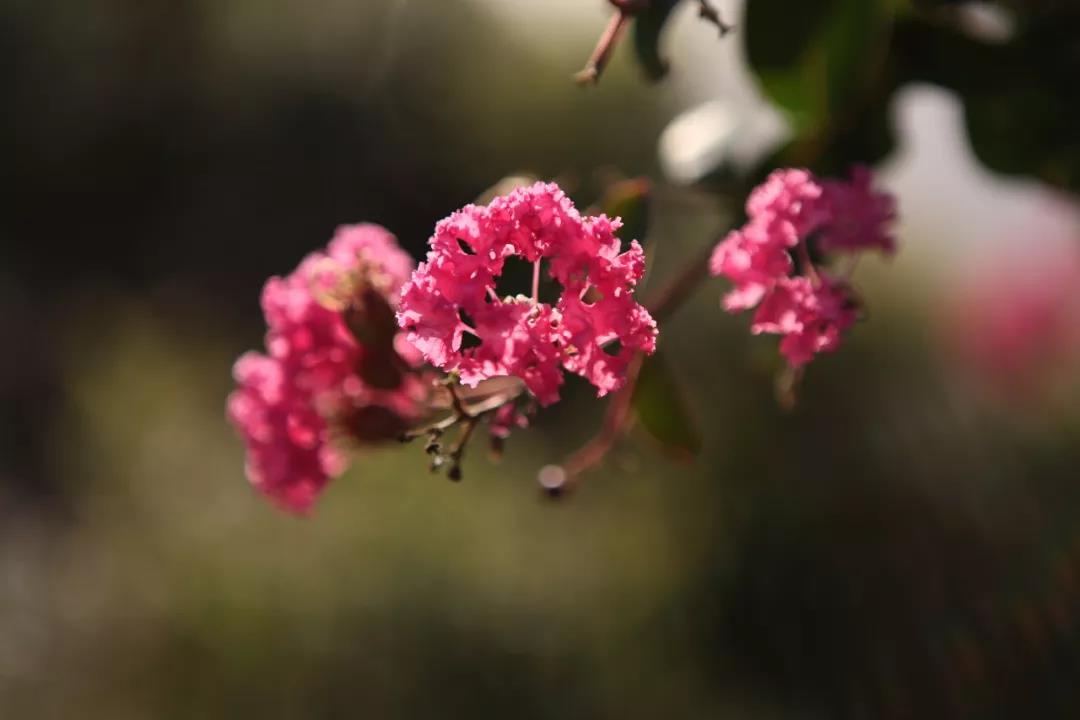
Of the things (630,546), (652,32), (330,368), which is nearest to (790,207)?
(652,32)

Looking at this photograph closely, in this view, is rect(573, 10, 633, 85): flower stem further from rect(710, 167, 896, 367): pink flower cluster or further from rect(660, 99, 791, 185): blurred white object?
rect(660, 99, 791, 185): blurred white object

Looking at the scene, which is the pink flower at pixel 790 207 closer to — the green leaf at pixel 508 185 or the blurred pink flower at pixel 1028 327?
the green leaf at pixel 508 185

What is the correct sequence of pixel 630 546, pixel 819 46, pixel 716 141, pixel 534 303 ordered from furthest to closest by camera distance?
pixel 630 546
pixel 716 141
pixel 819 46
pixel 534 303

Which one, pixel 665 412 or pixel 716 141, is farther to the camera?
pixel 716 141

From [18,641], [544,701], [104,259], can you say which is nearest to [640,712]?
[544,701]

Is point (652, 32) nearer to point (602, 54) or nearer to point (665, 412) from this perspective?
point (602, 54)

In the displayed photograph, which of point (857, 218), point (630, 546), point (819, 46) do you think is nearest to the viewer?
point (857, 218)

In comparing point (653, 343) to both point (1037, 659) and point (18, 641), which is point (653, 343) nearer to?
point (1037, 659)
